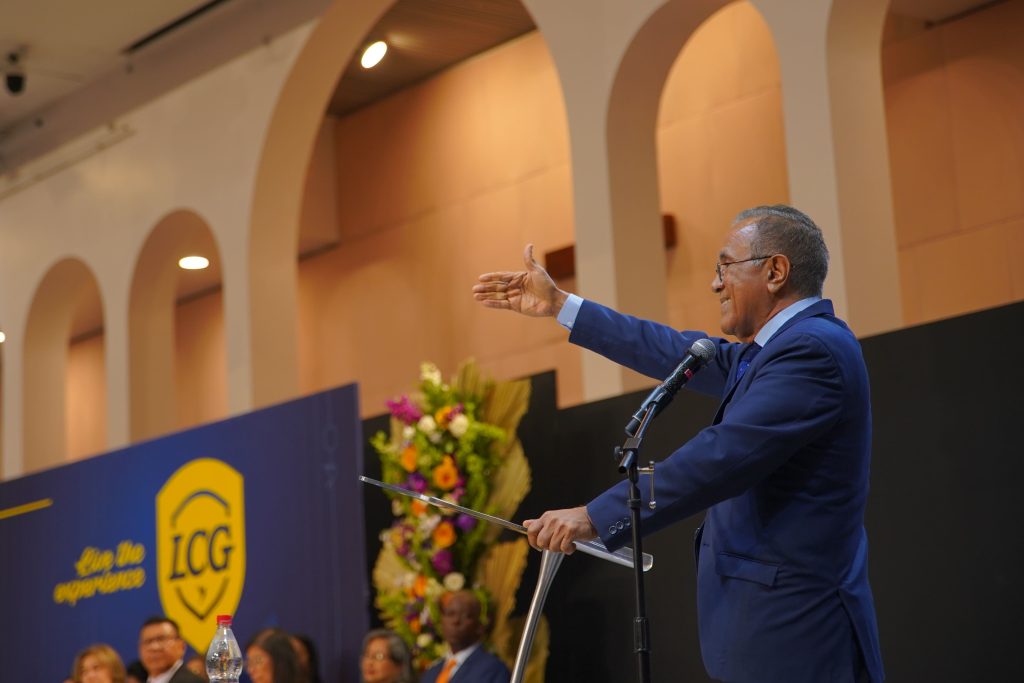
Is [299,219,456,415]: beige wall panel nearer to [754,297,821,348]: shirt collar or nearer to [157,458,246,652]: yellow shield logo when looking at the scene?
[157,458,246,652]: yellow shield logo

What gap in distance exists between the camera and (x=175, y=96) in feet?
31.4

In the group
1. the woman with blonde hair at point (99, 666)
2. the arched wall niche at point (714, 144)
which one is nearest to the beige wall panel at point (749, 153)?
the arched wall niche at point (714, 144)

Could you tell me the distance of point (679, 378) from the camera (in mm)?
2730

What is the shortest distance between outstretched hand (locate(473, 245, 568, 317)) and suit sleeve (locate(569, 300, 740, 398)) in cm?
8

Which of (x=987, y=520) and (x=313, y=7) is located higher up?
(x=313, y=7)

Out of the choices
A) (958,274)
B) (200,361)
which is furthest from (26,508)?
(958,274)

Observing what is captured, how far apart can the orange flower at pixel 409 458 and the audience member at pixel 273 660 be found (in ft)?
3.00

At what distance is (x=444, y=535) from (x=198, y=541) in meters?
1.64

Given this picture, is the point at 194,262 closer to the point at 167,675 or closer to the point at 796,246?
the point at 167,675

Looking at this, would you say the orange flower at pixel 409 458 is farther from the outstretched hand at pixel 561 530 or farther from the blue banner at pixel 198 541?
the outstretched hand at pixel 561 530

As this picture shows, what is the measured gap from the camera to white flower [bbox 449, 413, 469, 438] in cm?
648

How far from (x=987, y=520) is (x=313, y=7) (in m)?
5.18

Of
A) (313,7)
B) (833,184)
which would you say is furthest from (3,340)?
(833,184)

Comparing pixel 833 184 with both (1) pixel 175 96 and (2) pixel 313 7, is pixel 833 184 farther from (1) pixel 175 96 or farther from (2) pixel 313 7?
(1) pixel 175 96
